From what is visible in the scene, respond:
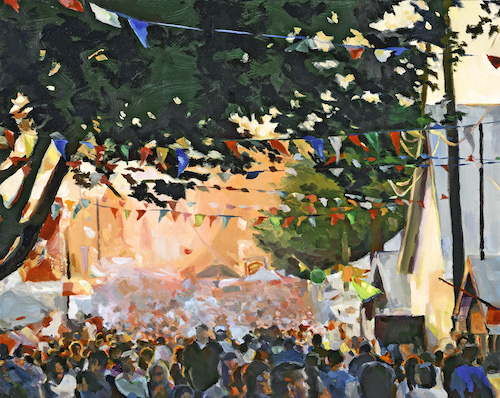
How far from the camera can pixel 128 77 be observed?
11.0ft

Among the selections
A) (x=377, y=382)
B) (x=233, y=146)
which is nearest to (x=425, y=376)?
(x=377, y=382)

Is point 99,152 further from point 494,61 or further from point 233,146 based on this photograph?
point 494,61

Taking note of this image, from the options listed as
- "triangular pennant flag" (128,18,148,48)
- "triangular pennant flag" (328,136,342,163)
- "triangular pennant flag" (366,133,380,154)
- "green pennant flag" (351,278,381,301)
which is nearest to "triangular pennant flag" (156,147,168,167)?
"triangular pennant flag" (128,18,148,48)

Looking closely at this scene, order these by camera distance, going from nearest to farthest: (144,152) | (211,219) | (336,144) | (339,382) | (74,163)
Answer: (339,382) → (144,152) → (74,163) → (336,144) → (211,219)

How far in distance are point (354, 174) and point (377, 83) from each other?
118 cm

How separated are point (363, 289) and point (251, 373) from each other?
6.74 feet

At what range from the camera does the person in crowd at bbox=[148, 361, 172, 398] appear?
346 centimetres

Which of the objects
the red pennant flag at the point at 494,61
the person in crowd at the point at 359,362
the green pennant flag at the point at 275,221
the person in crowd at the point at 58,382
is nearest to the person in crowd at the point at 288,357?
the person in crowd at the point at 359,362

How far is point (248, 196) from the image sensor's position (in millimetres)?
5230

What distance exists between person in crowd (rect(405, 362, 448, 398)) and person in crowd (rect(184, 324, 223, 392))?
129 centimetres

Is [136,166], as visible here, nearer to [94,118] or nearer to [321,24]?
[94,118]

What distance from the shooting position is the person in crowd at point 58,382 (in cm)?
361

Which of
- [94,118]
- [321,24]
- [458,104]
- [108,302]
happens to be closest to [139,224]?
[108,302]

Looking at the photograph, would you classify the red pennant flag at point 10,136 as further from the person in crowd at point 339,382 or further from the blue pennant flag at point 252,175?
the person in crowd at point 339,382
